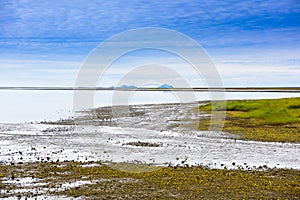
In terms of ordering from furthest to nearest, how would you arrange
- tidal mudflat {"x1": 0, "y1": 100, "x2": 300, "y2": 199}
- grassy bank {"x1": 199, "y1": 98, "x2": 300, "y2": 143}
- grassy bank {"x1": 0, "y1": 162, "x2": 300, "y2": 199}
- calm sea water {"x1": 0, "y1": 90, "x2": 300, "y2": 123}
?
calm sea water {"x1": 0, "y1": 90, "x2": 300, "y2": 123}
grassy bank {"x1": 199, "y1": 98, "x2": 300, "y2": 143}
tidal mudflat {"x1": 0, "y1": 100, "x2": 300, "y2": 199}
grassy bank {"x1": 0, "y1": 162, "x2": 300, "y2": 199}

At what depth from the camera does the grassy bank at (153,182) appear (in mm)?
17719

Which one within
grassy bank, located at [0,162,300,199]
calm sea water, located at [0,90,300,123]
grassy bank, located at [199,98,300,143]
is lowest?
grassy bank, located at [0,162,300,199]

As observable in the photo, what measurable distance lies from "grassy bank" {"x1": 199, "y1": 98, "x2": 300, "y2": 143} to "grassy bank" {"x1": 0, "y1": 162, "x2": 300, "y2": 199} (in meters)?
14.0

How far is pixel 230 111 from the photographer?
59125 mm

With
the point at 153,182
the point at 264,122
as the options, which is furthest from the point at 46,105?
the point at 153,182

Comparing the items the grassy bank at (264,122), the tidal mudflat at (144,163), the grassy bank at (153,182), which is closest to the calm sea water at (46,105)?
the tidal mudflat at (144,163)

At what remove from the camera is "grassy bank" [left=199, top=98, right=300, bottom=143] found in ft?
118

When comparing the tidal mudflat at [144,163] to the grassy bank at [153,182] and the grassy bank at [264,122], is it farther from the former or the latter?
the grassy bank at [264,122]

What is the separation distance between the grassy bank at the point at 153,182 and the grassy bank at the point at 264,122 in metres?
14.0

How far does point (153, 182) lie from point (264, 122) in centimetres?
2958

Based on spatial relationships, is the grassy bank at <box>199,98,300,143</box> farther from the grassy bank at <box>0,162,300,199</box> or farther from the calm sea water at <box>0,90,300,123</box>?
the calm sea water at <box>0,90,300,123</box>

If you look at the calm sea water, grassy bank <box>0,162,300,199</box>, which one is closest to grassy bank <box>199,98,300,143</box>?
grassy bank <box>0,162,300,199</box>

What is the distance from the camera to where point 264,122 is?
45.9m

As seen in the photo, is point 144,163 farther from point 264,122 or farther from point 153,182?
point 264,122
